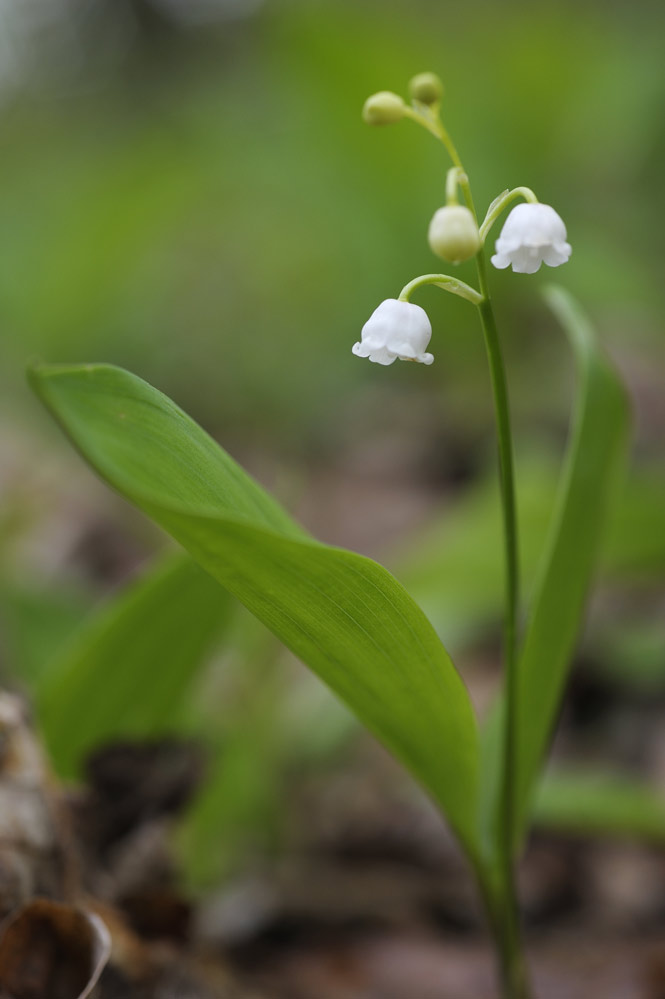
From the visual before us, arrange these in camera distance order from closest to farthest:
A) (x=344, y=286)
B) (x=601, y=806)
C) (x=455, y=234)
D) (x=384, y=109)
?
(x=455, y=234), (x=384, y=109), (x=601, y=806), (x=344, y=286)

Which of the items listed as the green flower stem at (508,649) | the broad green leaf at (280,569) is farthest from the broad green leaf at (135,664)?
the green flower stem at (508,649)

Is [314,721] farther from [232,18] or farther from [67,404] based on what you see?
[232,18]

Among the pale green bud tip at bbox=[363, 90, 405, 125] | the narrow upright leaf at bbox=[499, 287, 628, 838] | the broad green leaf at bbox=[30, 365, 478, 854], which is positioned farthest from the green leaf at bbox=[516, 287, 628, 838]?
the pale green bud tip at bbox=[363, 90, 405, 125]

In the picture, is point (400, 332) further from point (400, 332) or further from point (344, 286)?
point (344, 286)

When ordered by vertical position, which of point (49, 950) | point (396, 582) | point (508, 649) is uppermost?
point (396, 582)

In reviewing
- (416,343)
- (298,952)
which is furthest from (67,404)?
(298,952)

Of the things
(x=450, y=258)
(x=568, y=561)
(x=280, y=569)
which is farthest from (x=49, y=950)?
(x=450, y=258)
